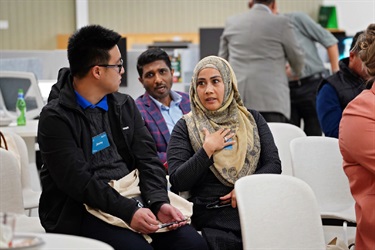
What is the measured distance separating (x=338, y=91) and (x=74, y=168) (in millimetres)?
1875

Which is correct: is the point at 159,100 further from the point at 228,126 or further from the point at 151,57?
the point at 228,126

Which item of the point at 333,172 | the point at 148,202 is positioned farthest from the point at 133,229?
the point at 333,172

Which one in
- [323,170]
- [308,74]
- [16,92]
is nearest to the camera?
[323,170]

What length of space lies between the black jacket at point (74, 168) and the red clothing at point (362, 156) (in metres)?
0.70

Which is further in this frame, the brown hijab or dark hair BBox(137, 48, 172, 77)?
dark hair BBox(137, 48, 172, 77)

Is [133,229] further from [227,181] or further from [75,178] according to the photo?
[227,181]

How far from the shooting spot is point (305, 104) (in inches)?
217

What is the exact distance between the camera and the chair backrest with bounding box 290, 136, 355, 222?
3.72 metres

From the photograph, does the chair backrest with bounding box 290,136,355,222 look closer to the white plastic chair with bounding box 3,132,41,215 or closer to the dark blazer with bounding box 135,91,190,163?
the dark blazer with bounding box 135,91,190,163

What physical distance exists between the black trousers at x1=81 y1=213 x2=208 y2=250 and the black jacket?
0.05 meters

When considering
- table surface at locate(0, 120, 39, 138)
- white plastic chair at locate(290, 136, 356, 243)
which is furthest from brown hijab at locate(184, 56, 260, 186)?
table surface at locate(0, 120, 39, 138)

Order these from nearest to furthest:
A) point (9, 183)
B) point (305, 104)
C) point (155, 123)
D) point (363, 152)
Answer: point (363, 152) → point (9, 183) → point (155, 123) → point (305, 104)

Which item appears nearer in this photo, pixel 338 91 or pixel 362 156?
pixel 362 156

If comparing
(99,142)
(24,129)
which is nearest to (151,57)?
(24,129)
